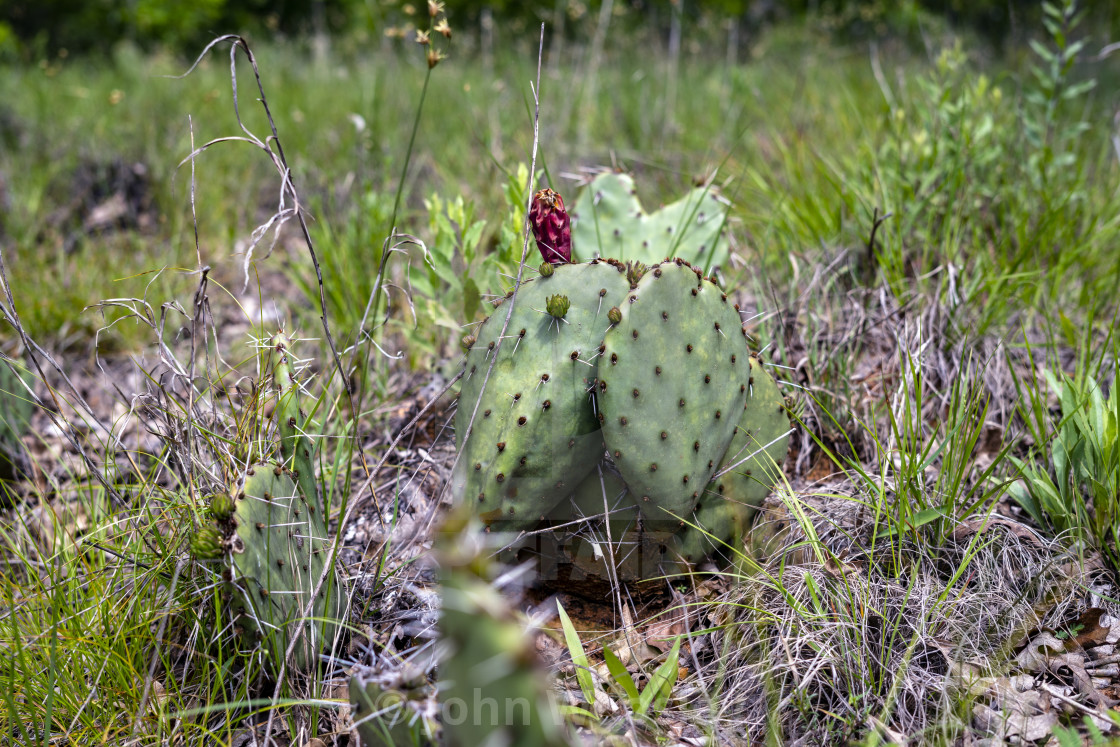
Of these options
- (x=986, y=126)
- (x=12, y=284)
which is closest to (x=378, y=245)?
(x=12, y=284)

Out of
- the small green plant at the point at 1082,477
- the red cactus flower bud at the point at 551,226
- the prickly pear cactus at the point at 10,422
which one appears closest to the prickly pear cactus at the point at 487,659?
the red cactus flower bud at the point at 551,226

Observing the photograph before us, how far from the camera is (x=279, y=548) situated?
1390 millimetres

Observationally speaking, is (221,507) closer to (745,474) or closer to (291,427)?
(291,427)

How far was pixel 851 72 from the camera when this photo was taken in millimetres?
5297

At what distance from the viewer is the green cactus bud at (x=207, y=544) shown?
1.28 metres

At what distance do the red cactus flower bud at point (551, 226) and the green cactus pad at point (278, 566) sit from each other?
0.76m

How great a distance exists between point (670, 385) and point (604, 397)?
147 millimetres

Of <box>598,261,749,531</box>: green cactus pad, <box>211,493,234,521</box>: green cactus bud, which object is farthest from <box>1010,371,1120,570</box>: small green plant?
<box>211,493,234,521</box>: green cactus bud

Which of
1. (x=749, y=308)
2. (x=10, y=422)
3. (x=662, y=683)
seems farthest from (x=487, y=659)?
(x=10, y=422)

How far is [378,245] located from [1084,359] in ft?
7.71

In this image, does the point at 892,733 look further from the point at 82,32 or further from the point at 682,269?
the point at 82,32

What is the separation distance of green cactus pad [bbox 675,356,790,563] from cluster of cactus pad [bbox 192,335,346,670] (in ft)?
2.63

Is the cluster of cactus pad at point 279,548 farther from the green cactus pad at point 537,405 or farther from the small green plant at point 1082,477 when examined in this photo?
the small green plant at point 1082,477

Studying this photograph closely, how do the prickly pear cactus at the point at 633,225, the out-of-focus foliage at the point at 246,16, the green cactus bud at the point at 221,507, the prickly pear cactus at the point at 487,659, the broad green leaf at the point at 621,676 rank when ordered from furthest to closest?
1. the out-of-focus foliage at the point at 246,16
2. the prickly pear cactus at the point at 633,225
3. the broad green leaf at the point at 621,676
4. the green cactus bud at the point at 221,507
5. the prickly pear cactus at the point at 487,659
